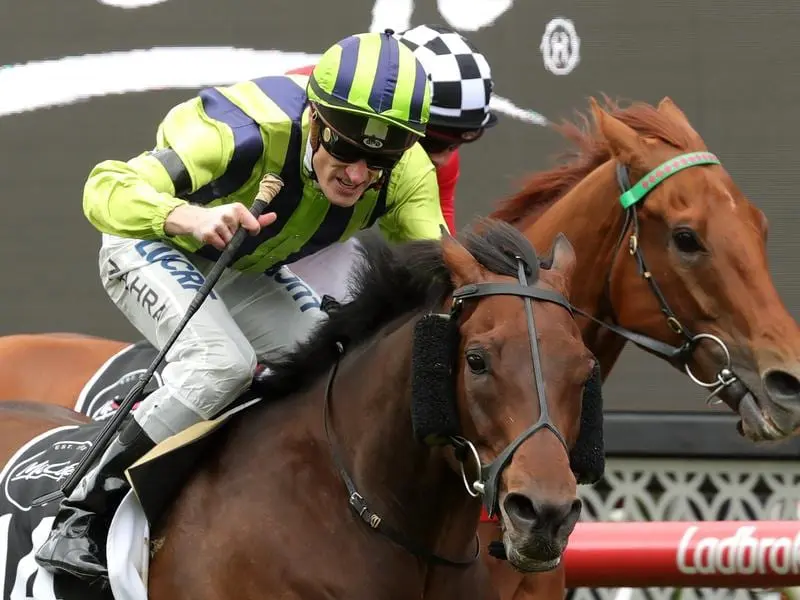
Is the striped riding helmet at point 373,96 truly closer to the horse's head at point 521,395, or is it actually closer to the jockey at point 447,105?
the horse's head at point 521,395

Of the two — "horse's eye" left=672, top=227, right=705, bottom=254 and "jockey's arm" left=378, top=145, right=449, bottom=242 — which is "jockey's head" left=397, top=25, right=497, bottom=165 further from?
"horse's eye" left=672, top=227, right=705, bottom=254

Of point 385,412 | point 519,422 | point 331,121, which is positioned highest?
point 331,121

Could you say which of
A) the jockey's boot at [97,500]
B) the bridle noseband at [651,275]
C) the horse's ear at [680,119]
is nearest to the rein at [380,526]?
the jockey's boot at [97,500]

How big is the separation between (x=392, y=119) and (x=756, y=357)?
112 centimetres

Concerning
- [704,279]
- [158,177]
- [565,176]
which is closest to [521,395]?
[158,177]

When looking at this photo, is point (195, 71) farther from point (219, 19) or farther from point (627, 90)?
point (627, 90)

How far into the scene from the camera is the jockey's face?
2.95m

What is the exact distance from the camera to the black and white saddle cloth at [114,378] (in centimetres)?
428

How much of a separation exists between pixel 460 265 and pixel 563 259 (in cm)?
25

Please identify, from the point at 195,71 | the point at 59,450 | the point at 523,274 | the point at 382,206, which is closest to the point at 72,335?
the point at 195,71

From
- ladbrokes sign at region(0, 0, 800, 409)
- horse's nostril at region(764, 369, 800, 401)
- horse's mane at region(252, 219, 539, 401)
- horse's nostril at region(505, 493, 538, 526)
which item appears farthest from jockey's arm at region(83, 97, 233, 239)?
ladbrokes sign at region(0, 0, 800, 409)

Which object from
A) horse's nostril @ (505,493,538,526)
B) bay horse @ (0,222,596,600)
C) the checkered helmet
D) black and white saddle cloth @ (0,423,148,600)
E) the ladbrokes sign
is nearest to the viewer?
horse's nostril @ (505,493,538,526)

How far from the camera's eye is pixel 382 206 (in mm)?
3279

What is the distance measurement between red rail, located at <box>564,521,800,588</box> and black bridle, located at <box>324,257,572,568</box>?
112cm
